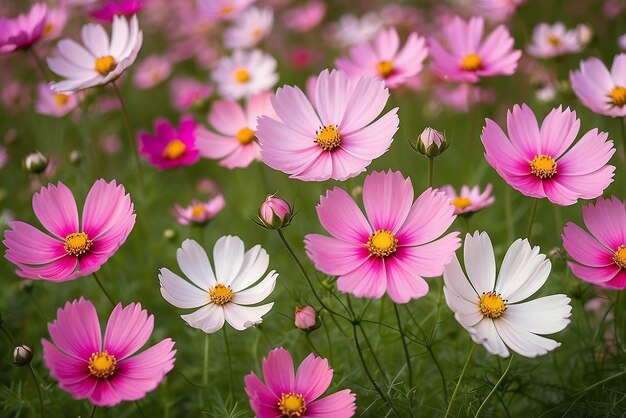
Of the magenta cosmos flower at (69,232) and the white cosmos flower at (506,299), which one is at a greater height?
the magenta cosmos flower at (69,232)

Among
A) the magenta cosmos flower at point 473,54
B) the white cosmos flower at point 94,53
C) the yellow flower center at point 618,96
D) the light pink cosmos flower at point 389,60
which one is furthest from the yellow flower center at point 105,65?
the yellow flower center at point 618,96

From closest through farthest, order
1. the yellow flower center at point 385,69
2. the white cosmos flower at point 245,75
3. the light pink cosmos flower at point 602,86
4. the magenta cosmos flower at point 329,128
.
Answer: the magenta cosmos flower at point 329,128 → the light pink cosmos flower at point 602,86 → the yellow flower center at point 385,69 → the white cosmos flower at point 245,75

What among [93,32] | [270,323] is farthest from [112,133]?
[270,323]

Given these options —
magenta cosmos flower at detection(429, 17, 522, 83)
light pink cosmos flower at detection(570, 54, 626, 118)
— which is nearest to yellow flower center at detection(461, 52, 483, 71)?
magenta cosmos flower at detection(429, 17, 522, 83)

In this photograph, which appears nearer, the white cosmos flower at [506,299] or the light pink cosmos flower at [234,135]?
the white cosmos flower at [506,299]

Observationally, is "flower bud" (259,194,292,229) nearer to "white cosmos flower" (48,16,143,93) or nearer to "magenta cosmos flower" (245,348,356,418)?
"magenta cosmos flower" (245,348,356,418)

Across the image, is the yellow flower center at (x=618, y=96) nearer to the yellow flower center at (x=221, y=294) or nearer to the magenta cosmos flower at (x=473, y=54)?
the magenta cosmos flower at (x=473, y=54)

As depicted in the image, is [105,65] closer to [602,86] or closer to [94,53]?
[94,53]

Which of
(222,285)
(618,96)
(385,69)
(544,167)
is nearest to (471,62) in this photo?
(385,69)
